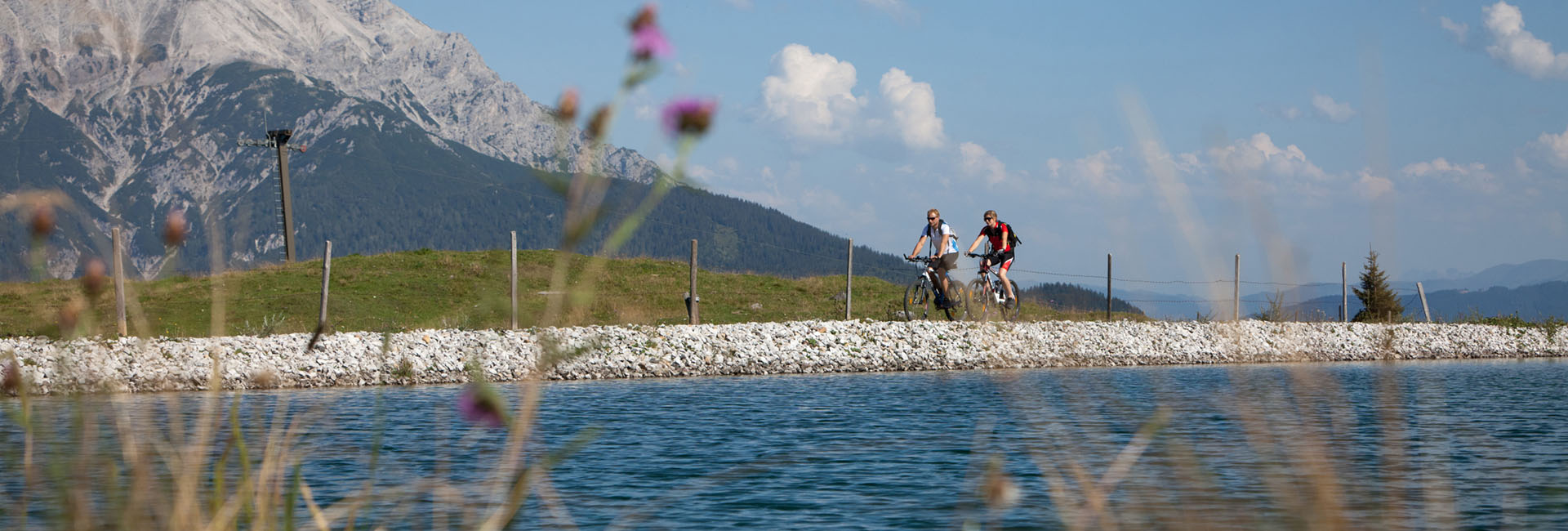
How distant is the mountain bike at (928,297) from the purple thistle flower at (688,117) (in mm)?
18171

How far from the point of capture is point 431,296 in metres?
29.6

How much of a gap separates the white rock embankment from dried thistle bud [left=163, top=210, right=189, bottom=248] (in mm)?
10236

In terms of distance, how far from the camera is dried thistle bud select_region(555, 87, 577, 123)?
2.11 metres

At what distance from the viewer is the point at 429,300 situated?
29.0 m

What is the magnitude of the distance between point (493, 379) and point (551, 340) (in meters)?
15.8

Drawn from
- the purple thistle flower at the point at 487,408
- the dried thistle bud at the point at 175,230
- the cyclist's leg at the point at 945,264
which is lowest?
the purple thistle flower at the point at 487,408

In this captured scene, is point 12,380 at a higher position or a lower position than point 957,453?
higher

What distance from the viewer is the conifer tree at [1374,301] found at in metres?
32.9

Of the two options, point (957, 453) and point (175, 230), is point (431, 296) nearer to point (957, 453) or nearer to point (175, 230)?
point (957, 453)

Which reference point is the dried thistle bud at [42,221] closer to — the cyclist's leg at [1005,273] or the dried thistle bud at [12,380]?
the dried thistle bud at [12,380]

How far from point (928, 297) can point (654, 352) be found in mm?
5747

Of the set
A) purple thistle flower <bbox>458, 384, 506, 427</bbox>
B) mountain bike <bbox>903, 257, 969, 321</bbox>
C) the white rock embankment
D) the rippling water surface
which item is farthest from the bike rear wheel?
purple thistle flower <bbox>458, 384, 506, 427</bbox>

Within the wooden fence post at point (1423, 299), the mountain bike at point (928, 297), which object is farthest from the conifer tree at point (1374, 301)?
the mountain bike at point (928, 297)

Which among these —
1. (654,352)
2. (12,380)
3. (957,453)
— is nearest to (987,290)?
(654,352)
